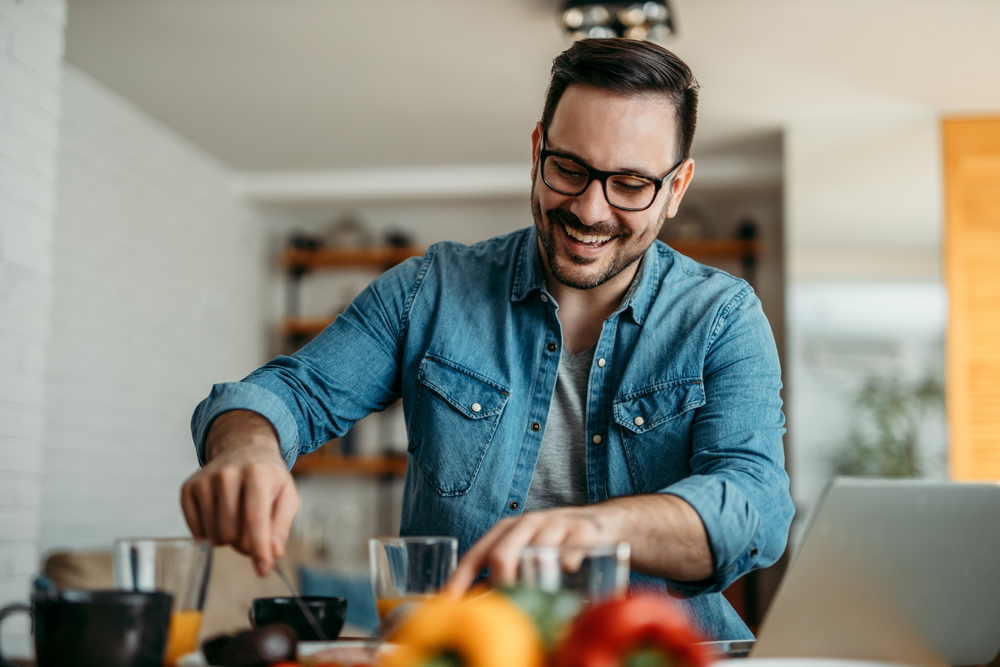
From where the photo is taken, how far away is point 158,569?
723 millimetres

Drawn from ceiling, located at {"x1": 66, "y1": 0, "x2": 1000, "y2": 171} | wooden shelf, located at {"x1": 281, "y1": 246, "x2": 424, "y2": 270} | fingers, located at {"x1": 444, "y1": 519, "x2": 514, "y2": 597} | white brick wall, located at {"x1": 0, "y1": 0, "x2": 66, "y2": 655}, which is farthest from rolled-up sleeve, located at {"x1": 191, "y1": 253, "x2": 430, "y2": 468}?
wooden shelf, located at {"x1": 281, "y1": 246, "x2": 424, "y2": 270}

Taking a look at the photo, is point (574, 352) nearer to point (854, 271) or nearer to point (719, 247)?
point (854, 271)

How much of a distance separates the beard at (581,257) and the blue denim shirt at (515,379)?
76 millimetres

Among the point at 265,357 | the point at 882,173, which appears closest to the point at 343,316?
the point at 882,173

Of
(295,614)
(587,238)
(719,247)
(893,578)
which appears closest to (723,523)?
(893,578)

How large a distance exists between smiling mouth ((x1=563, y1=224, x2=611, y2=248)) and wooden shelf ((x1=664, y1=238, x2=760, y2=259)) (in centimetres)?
356

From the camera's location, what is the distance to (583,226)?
4.50ft

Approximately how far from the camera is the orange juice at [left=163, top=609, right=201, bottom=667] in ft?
2.37

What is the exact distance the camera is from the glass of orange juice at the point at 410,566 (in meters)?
0.77

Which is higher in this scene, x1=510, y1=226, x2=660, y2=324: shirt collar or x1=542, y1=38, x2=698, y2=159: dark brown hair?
x1=542, y1=38, x2=698, y2=159: dark brown hair

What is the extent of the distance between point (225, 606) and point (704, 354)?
244cm

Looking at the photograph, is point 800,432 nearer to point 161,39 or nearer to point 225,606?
point 225,606

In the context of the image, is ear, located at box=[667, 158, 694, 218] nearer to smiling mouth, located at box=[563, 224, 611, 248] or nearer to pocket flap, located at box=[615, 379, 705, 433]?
smiling mouth, located at box=[563, 224, 611, 248]

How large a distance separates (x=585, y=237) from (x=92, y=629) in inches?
36.7
